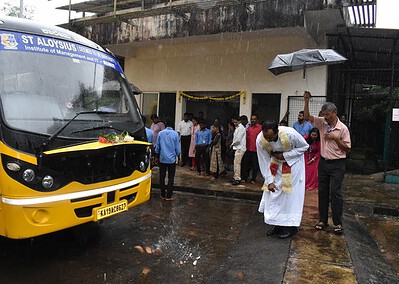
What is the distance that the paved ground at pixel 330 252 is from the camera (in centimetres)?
360

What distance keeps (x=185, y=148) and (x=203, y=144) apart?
170 centimetres

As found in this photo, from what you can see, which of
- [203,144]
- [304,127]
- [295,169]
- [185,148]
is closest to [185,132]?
[185,148]

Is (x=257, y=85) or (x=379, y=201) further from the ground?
(x=257, y=85)

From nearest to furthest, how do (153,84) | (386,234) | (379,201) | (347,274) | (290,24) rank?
(347,274) < (386,234) < (379,201) < (290,24) < (153,84)

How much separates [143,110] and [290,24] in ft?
21.0

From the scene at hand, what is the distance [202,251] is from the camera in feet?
15.1

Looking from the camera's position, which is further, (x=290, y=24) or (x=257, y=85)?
(x=257, y=85)

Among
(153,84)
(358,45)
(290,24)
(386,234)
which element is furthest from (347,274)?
(153,84)

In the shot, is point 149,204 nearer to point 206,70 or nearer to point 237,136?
point 237,136

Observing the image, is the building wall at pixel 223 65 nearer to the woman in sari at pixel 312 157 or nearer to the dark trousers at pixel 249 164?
the dark trousers at pixel 249 164

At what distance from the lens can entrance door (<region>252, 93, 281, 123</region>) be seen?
33.8 feet

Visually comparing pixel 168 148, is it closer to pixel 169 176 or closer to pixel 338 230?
pixel 169 176

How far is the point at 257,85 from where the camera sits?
1029 centimetres

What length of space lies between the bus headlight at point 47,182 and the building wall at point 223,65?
21.9 ft
